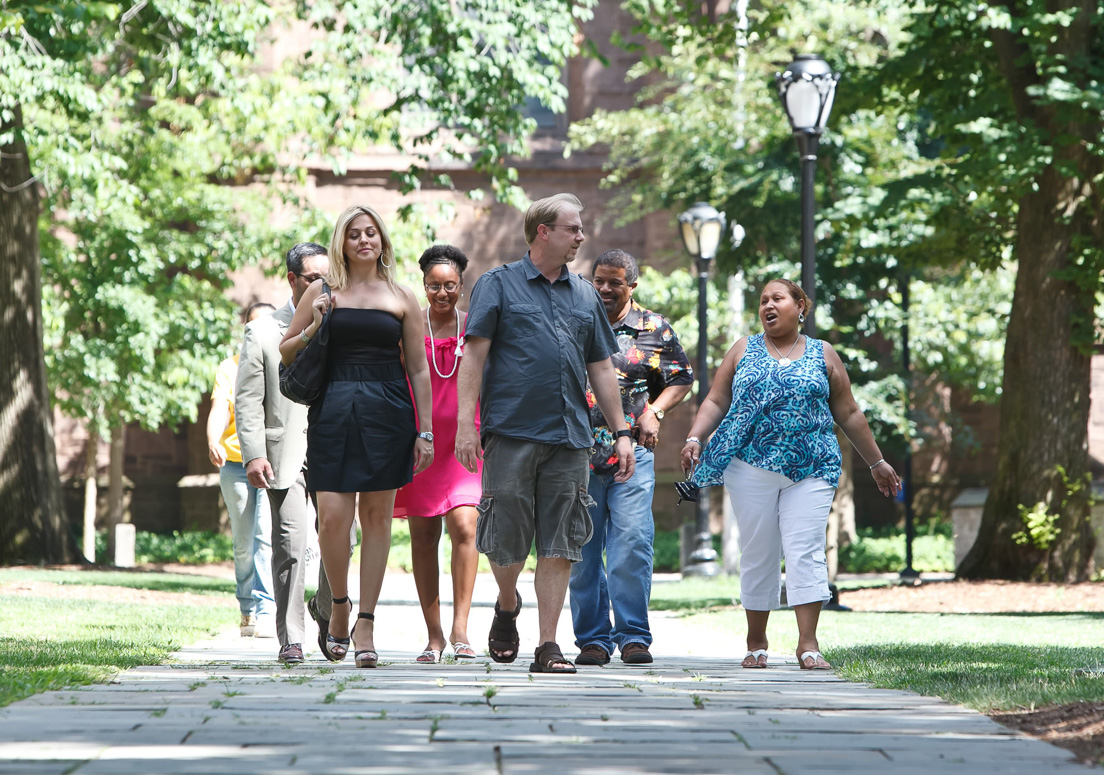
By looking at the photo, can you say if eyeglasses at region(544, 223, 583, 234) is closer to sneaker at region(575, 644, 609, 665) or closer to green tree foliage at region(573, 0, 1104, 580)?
sneaker at region(575, 644, 609, 665)

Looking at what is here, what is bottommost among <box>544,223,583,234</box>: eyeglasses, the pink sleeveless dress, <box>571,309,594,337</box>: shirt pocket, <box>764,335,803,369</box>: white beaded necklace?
the pink sleeveless dress

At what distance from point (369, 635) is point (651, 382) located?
6.54 feet

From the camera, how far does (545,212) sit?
643 centimetres

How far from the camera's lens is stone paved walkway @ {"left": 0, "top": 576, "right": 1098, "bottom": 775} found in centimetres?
363

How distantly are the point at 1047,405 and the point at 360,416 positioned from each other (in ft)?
34.9

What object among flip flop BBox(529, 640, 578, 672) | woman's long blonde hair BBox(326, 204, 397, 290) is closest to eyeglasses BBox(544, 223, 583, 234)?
woman's long blonde hair BBox(326, 204, 397, 290)

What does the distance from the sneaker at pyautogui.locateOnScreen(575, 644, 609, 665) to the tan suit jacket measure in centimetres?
166

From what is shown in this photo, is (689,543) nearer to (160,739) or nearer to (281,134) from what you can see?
(281,134)

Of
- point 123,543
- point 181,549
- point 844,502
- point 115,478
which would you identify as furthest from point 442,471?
point 181,549

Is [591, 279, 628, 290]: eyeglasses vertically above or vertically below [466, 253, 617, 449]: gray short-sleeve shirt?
above

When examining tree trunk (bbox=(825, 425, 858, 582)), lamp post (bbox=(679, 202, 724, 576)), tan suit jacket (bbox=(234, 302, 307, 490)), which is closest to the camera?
tan suit jacket (bbox=(234, 302, 307, 490))

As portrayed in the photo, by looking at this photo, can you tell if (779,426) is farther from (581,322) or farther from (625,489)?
(581,322)

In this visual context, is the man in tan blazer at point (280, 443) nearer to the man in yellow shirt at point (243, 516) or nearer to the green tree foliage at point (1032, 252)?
the man in yellow shirt at point (243, 516)

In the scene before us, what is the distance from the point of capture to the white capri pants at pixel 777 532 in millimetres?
6672
